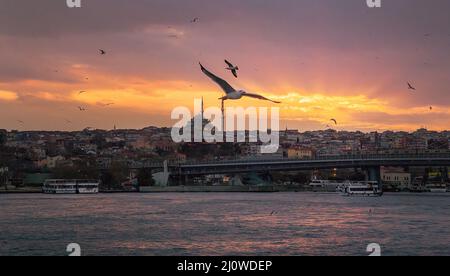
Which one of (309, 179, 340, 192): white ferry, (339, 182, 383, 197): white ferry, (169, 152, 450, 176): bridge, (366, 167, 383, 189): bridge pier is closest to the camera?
(339, 182, 383, 197): white ferry

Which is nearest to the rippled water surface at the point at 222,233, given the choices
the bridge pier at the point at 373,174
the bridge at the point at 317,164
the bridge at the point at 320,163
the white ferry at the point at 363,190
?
the white ferry at the point at 363,190

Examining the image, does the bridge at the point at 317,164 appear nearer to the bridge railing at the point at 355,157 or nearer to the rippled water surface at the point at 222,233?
the bridge railing at the point at 355,157

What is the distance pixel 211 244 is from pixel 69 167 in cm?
6521

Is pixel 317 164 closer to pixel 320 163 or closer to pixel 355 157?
pixel 320 163

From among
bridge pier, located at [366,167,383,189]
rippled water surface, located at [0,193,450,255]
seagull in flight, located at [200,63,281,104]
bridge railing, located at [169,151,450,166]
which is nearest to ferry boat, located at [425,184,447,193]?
bridge pier, located at [366,167,383,189]

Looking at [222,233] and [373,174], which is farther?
[373,174]

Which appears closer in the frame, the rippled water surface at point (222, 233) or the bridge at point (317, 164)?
the rippled water surface at point (222, 233)

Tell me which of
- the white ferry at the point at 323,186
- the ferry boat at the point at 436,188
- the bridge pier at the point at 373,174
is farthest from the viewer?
the white ferry at the point at 323,186

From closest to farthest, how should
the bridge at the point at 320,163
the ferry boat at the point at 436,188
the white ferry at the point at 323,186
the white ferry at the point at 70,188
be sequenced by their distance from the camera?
the bridge at the point at 320,163 < the white ferry at the point at 70,188 < the ferry boat at the point at 436,188 < the white ferry at the point at 323,186

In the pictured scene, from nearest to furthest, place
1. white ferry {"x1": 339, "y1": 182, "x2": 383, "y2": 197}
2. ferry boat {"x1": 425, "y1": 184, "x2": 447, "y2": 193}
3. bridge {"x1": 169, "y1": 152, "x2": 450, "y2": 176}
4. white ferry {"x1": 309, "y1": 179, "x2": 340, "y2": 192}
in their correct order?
white ferry {"x1": 339, "y1": 182, "x2": 383, "y2": 197} < bridge {"x1": 169, "y1": 152, "x2": 450, "y2": 176} < ferry boat {"x1": 425, "y1": 184, "x2": 447, "y2": 193} < white ferry {"x1": 309, "y1": 179, "x2": 340, "y2": 192}

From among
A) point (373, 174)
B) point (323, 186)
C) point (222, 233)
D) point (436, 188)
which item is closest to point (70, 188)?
point (373, 174)

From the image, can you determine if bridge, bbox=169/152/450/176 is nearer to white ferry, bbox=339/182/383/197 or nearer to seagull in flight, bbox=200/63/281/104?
white ferry, bbox=339/182/383/197

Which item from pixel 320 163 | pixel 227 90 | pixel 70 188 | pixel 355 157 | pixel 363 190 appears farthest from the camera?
pixel 320 163

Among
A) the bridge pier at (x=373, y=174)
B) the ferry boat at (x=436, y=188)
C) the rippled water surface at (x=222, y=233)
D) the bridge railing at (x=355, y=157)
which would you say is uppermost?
the bridge railing at (x=355, y=157)
